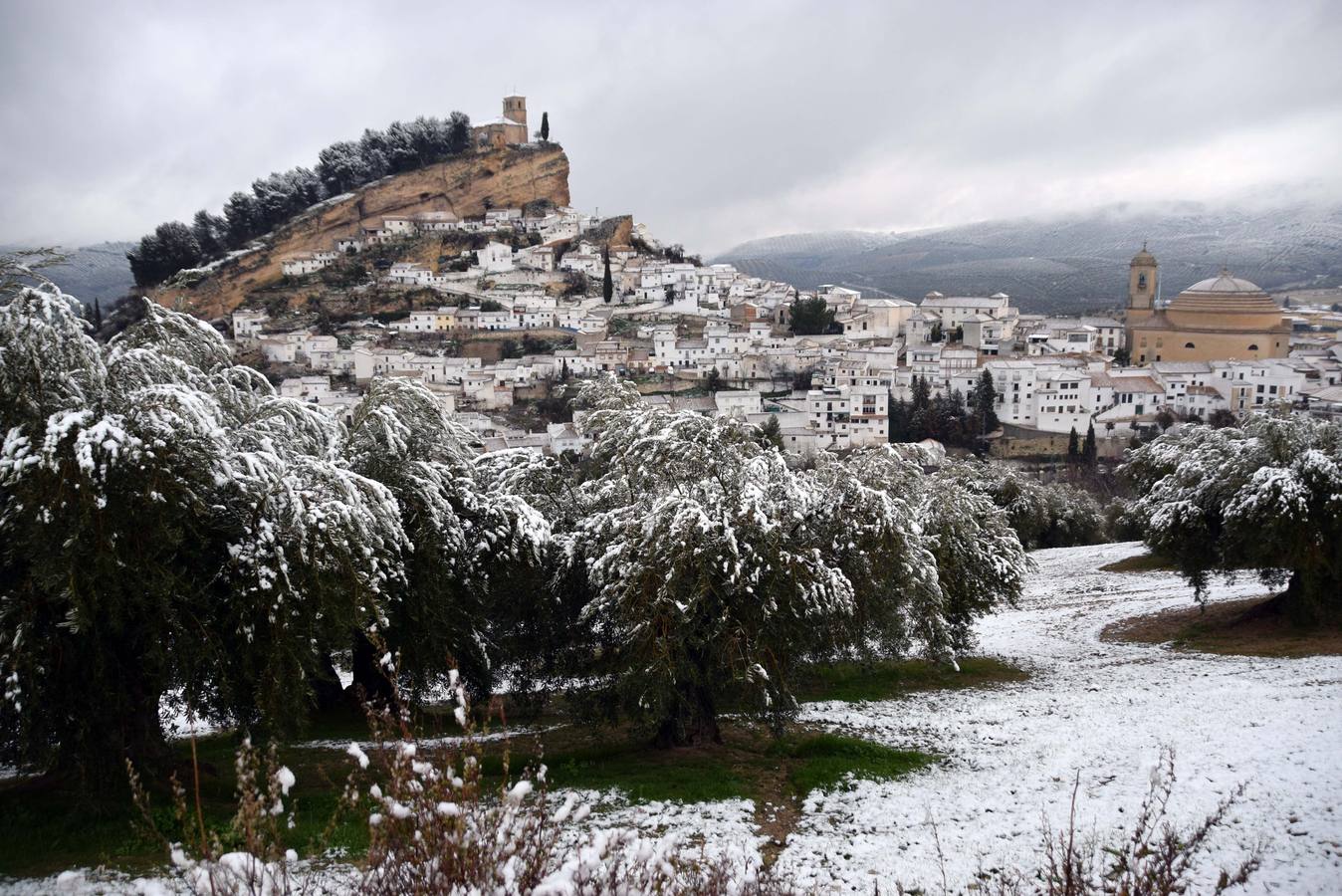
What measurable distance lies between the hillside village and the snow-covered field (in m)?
38.4

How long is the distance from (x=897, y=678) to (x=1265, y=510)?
19.1ft

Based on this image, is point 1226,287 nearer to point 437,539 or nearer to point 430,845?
point 437,539

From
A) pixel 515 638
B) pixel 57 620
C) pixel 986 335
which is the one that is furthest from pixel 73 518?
pixel 986 335

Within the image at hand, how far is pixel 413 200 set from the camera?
324 ft

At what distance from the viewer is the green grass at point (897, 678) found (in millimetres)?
13172

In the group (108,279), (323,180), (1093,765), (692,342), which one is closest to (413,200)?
(323,180)

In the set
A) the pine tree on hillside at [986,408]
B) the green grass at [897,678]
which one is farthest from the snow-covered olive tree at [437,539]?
the pine tree on hillside at [986,408]

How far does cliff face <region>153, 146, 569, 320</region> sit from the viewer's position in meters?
88.2

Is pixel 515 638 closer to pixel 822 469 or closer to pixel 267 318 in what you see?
pixel 822 469

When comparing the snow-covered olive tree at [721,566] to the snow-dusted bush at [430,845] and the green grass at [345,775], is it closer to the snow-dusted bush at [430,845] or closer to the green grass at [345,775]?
the green grass at [345,775]

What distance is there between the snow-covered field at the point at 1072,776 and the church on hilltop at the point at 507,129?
3920 inches

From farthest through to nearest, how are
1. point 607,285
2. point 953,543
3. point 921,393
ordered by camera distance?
1. point 607,285
2. point 921,393
3. point 953,543

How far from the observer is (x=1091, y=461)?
54.4m

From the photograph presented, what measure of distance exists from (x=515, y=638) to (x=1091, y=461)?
5174cm
